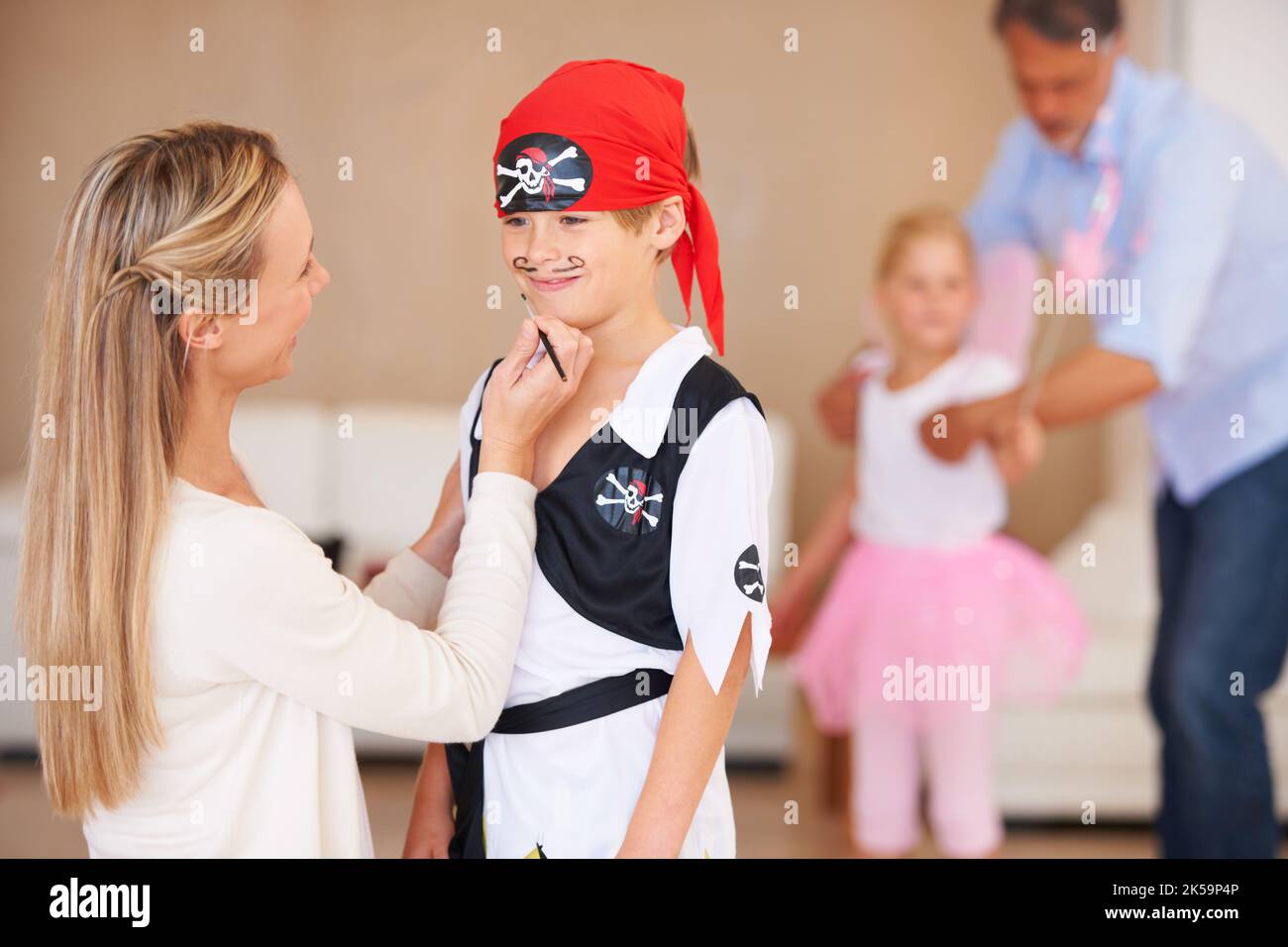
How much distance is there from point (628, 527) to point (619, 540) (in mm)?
13

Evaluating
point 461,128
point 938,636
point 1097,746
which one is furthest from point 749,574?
point 461,128

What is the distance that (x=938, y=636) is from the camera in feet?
8.66

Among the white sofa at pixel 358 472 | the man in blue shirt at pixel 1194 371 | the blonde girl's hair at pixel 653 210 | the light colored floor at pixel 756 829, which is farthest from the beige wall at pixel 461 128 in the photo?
the blonde girl's hair at pixel 653 210

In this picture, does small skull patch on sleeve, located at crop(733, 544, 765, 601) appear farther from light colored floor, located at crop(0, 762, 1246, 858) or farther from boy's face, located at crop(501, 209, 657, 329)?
light colored floor, located at crop(0, 762, 1246, 858)

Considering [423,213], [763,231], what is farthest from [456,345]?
[763,231]

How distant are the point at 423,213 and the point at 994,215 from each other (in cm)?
198

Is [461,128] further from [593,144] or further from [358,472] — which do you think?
[593,144]

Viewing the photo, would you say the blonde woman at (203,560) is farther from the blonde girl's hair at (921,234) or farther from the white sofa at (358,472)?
the white sofa at (358,472)

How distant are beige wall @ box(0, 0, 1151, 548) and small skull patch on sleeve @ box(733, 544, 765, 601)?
301 cm

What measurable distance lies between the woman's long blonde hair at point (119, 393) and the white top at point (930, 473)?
194 centimetres

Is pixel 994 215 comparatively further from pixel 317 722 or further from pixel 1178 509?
pixel 317 722

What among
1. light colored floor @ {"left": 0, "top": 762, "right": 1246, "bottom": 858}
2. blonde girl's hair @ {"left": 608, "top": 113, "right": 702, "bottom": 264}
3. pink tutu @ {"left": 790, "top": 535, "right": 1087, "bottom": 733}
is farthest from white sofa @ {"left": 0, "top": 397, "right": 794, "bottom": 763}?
blonde girl's hair @ {"left": 608, "top": 113, "right": 702, "bottom": 264}

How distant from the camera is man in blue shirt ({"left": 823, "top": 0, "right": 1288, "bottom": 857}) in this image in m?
2.12

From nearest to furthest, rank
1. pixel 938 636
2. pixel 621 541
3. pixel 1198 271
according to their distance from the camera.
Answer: pixel 621 541 → pixel 1198 271 → pixel 938 636
